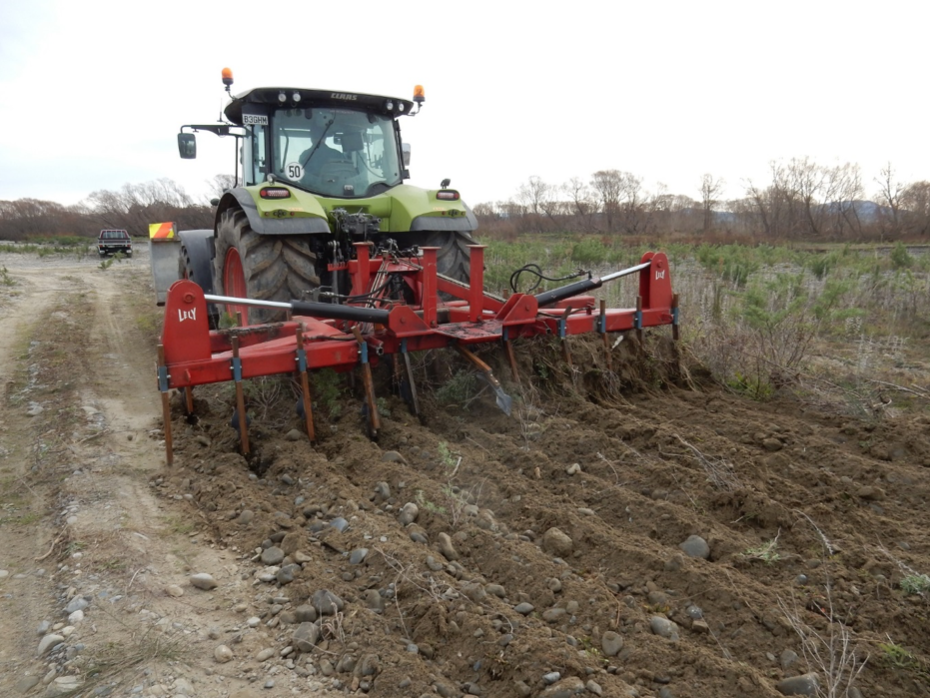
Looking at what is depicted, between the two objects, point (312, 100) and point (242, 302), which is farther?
point (312, 100)

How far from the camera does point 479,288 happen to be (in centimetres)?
481

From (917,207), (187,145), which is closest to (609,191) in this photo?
(917,207)

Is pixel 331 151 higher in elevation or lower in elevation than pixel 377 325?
higher

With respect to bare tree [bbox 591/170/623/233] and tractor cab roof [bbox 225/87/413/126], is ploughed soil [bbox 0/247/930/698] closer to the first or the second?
tractor cab roof [bbox 225/87/413/126]

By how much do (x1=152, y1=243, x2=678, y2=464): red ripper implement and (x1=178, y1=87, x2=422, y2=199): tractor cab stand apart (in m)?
1.23

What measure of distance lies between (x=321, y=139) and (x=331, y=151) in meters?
0.13

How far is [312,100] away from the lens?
19.9 feet

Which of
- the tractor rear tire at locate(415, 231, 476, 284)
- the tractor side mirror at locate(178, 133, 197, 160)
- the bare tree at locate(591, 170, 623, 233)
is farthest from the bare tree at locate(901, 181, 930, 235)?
the tractor side mirror at locate(178, 133, 197, 160)

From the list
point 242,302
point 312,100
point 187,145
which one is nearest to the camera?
point 242,302

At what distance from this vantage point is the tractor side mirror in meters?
6.67

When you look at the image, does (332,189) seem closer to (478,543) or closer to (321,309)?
(321,309)

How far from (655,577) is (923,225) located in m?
28.5

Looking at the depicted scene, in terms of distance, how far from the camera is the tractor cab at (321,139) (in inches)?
235

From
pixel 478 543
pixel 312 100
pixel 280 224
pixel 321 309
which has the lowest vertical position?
pixel 478 543
